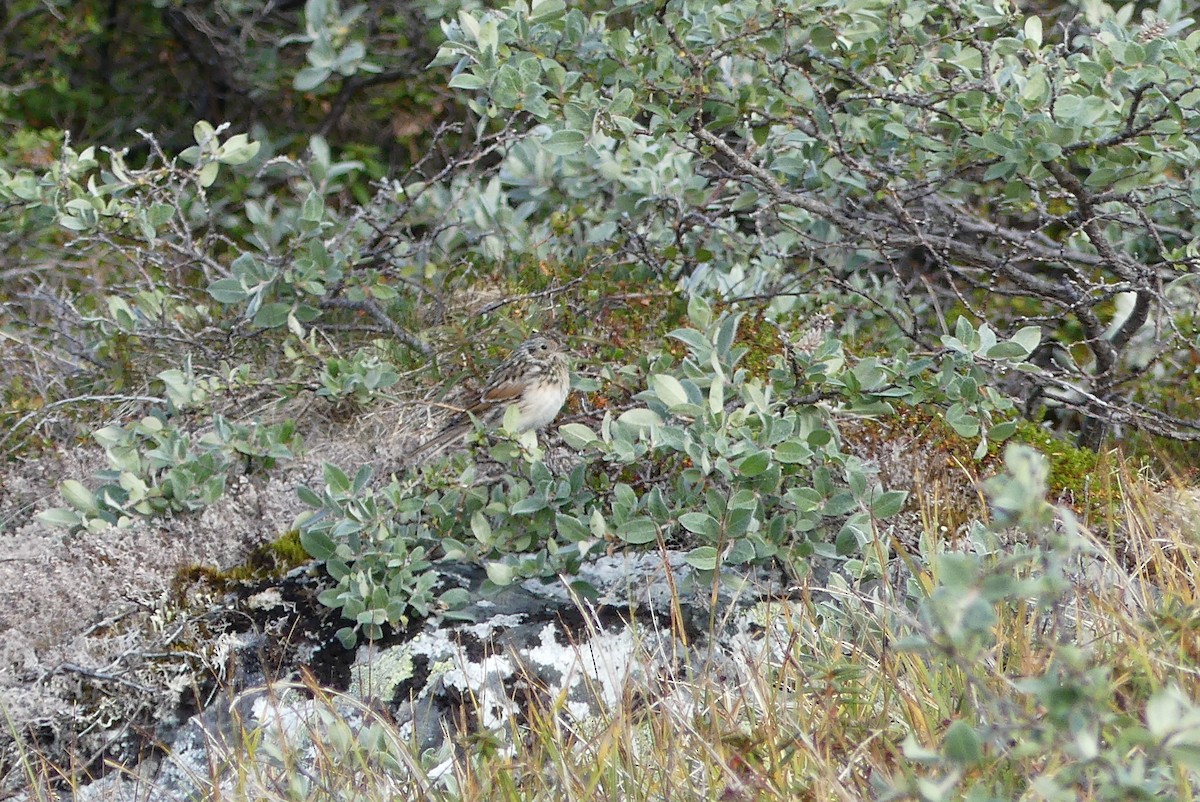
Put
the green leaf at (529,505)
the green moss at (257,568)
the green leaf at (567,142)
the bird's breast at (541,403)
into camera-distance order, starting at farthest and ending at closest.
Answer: the bird's breast at (541,403) → the green leaf at (567,142) → the green moss at (257,568) → the green leaf at (529,505)

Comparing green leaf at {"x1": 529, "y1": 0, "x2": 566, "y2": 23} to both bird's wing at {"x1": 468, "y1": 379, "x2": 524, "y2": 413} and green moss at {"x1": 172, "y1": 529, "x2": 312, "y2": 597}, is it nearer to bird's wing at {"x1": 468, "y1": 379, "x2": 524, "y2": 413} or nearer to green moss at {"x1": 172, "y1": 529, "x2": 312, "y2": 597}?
bird's wing at {"x1": 468, "y1": 379, "x2": 524, "y2": 413}

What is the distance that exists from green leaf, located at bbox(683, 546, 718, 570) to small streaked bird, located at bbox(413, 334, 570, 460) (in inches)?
50.2

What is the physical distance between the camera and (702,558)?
3.52 meters

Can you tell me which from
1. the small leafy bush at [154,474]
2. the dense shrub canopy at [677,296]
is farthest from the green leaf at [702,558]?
the small leafy bush at [154,474]

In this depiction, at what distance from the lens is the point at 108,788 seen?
11.1 feet

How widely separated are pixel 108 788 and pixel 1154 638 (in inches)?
104

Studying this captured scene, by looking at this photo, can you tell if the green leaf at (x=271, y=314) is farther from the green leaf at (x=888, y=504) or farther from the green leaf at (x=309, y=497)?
the green leaf at (x=888, y=504)

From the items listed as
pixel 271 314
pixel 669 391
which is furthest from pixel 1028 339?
pixel 271 314

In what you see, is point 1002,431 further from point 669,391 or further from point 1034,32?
point 1034,32

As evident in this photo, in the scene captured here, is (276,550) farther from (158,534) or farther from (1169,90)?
(1169,90)

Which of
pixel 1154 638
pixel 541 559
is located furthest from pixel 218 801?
pixel 1154 638

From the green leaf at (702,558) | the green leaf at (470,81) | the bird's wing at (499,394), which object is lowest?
the bird's wing at (499,394)

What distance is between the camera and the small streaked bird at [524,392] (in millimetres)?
4719

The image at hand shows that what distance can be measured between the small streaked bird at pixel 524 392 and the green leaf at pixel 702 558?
50.2 inches
